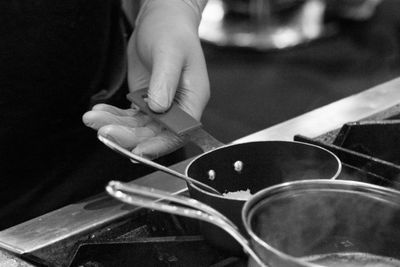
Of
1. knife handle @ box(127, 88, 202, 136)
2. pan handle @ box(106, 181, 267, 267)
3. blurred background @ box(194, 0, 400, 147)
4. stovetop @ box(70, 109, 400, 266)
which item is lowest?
blurred background @ box(194, 0, 400, 147)

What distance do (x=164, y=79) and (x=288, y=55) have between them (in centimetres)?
320

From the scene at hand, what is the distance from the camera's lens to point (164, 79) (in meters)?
1.25

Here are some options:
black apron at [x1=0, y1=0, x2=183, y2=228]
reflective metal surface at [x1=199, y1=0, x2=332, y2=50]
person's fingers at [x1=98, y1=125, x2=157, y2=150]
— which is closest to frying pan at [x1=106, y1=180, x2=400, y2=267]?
person's fingers at [x1=98, y1=125, x2=157, y2=150]

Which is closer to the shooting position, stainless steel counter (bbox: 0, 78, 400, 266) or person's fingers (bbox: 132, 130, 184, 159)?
stainless steel counter (bbox: 0, 78, 400, 266)

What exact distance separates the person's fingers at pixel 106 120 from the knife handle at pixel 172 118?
5 centimetres

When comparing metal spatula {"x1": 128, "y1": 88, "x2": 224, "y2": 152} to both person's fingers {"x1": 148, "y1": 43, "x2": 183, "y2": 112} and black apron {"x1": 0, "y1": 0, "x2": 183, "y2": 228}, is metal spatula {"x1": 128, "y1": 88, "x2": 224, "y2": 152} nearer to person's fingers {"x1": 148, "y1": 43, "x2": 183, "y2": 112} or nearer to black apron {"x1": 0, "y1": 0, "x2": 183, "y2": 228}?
person's fingers {"x1": 148, "y1": 43, "x2": 183, "y2": 112}

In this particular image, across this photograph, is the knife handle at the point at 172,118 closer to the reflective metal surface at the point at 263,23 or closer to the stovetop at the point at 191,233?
the stovetop at the point at 191,233

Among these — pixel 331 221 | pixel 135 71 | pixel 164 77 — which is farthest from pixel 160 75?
pixel 331 221

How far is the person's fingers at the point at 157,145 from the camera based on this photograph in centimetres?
117

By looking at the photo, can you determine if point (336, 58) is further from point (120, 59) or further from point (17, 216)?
point (17, 216)

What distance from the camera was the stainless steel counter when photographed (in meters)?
0.90

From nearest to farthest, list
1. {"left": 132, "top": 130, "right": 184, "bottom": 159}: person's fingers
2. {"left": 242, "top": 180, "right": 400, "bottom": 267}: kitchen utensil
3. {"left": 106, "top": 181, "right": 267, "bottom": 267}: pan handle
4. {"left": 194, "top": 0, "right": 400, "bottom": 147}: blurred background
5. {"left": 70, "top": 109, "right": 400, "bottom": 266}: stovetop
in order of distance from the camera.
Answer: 1. {"left": 106, "top": 181, "right": 267, "bottom": 267}: pan handle
2. {"left": 242, "top": 180, "right": 400, "bottom": 267}: kitchen utensil
3. {"left": 70, "top": 109, "right": 400, "bottom": 266}: stovetop
4. {"left": 132, "top": 130, "right": 184, "bottom": 159}: person's fingers
5. {"left": 194, "top": 0, "right": 400, "bottom": 147}: blurred background

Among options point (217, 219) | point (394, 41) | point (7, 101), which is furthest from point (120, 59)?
point (394, 41)

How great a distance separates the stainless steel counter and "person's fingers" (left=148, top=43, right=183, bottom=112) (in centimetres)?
13
